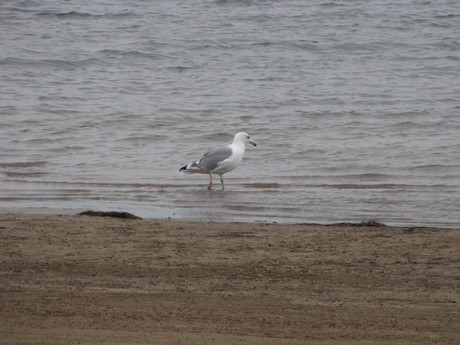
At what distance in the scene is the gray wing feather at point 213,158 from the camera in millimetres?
12477

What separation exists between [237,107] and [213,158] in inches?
220

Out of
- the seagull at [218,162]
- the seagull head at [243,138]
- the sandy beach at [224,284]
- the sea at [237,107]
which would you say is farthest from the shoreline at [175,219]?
the seagull head at [243,138]

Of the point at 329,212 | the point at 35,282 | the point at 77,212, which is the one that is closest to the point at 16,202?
the point at 77,212

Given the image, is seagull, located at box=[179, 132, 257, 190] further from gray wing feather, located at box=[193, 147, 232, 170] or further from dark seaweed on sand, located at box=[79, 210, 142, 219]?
dark seaweed on sand, located at box=[79, 210, 142, 219]

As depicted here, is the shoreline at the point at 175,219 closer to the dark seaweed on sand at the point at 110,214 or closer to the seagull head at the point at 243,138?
the dark seaweed on sand at the point at 110,214

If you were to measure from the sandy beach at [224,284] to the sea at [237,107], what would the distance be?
185cm

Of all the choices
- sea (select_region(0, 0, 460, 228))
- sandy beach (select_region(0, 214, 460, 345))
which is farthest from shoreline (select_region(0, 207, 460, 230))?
sandy beach (select_region(0, 214, 460, 345))

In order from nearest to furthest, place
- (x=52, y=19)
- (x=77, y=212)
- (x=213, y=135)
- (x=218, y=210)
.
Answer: (x=77, y=212) → (x=218, y=210) → (x=213, y=135) → (x=52, y=19)

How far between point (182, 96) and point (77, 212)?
9.63 metres

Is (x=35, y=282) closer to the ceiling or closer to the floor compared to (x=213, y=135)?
closer to the ceiling

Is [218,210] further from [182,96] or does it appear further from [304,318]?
[182,96]

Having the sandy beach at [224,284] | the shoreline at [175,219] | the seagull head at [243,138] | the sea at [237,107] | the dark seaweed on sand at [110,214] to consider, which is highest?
the sandy beach at [224,284]

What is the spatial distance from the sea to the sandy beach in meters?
1.85

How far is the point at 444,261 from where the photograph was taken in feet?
23.7
